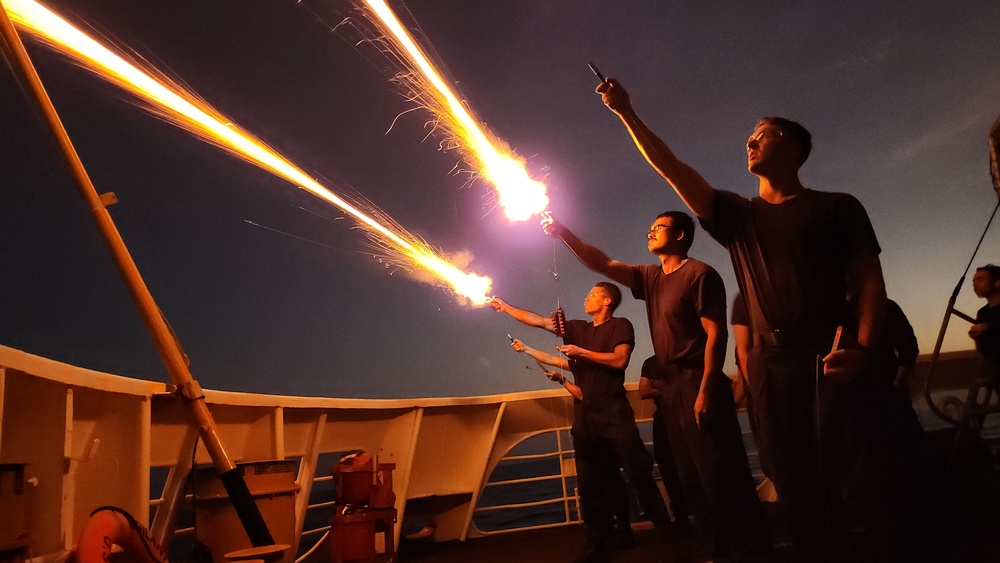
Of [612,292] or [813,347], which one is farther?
[612,292]

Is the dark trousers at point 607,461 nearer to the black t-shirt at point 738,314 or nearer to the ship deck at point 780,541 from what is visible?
the ship deck at point 780,541

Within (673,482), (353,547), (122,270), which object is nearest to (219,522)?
(353,547)

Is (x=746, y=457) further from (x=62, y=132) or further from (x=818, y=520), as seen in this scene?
(x=62, y=132)

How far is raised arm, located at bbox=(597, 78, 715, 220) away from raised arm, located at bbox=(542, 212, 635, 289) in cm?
86

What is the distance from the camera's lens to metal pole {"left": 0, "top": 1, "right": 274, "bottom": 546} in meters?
2.79

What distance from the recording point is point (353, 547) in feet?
11.1

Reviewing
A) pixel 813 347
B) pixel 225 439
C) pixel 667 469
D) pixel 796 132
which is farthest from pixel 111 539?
pixel 667 469

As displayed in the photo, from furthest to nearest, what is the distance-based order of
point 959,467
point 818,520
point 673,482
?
point 673,482
point 959,467
point 818,520

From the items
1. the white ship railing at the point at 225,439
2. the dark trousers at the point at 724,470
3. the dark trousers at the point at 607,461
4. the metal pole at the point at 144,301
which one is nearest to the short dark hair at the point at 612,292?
the dark trousers at the point at 607,461

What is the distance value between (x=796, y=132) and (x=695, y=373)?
123 cm

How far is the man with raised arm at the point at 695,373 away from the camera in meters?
2.41

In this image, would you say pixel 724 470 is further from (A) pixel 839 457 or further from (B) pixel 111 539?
(B) pixel 111 539

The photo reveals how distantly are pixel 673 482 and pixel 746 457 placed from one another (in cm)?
217

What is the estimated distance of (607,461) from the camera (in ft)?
12.0
